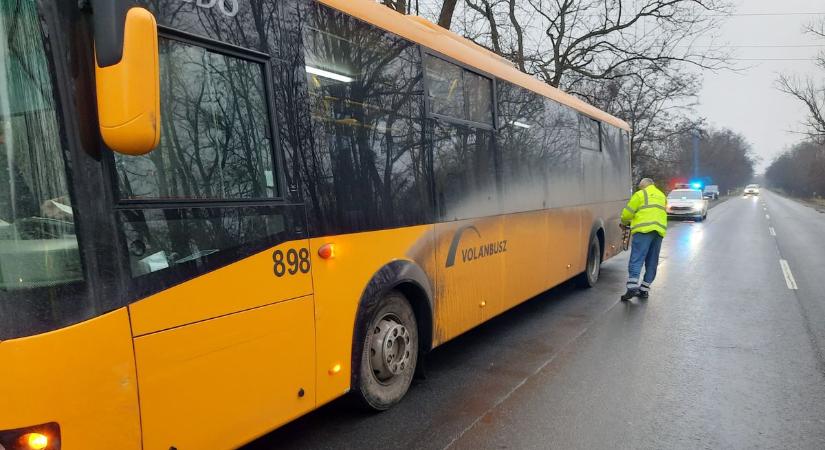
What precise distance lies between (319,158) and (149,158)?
1.11 metres

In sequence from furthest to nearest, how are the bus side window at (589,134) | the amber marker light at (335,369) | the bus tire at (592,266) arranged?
1. the bus tire at (592,266)
2. the bus side window at (589,134)
3. the amber marker light at (335,369)

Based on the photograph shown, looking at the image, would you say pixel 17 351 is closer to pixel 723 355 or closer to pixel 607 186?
pixel 723 355

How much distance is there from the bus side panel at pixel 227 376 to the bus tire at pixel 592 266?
6.75 m

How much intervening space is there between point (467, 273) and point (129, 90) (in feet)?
11.7

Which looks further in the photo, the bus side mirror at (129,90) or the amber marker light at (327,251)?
the amber marker light at (327,251)

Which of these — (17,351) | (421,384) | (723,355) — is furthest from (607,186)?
(17,351)

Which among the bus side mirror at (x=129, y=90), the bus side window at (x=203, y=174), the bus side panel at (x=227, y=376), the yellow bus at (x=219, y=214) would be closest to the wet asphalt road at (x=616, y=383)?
the yellow bus at (x=219, y=214)

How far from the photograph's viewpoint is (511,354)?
5590 millimetres

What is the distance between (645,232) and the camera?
8.28 m

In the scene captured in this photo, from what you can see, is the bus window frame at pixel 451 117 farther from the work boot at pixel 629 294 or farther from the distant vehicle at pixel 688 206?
the distant vehicle at pixel 688 206

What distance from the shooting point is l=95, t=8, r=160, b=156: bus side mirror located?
1943 millimetres

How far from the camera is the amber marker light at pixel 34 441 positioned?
1979 millimetres

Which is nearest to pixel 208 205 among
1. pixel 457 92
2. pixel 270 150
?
pixel 270 150

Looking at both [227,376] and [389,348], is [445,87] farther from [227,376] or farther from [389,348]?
[227,376]
